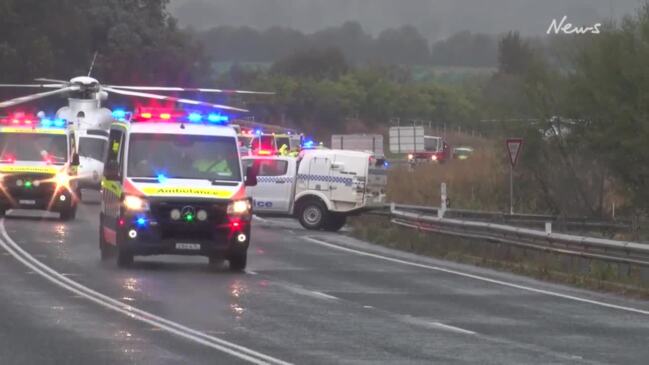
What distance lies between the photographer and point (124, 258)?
21266 mm

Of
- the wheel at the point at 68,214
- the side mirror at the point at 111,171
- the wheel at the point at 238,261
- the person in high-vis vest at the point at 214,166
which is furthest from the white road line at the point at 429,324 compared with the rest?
the wheel at the point at 68,214

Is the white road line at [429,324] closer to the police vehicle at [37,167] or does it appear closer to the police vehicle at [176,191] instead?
the police vehicle at [176,191]

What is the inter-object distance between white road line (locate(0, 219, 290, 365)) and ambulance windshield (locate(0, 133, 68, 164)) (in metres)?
10.7

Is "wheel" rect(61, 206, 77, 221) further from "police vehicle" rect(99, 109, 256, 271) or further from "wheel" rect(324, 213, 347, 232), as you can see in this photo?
"police vehicle" rect(99, 109, 256, 271)

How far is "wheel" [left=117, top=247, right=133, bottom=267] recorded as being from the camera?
21.0 meters

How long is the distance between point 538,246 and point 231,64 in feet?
266

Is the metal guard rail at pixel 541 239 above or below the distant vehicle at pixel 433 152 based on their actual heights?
below

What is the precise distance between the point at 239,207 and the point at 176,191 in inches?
41.2

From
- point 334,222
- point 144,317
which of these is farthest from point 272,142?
point 144,317

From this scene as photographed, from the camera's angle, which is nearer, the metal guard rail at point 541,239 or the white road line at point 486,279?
the white road line at point 486,279

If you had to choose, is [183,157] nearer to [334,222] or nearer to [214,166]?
[214,166]

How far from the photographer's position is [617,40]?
37.8 meters

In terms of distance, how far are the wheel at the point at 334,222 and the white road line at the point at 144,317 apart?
1221 cm

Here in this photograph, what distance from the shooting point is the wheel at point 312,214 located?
3406cm
